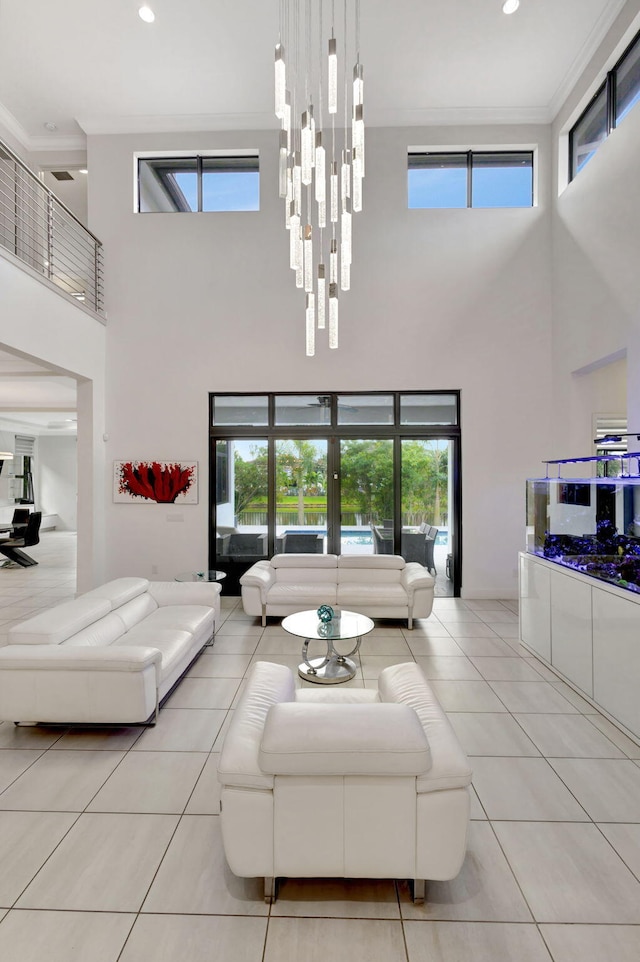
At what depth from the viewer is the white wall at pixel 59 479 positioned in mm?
14766

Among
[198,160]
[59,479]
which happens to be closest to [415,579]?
[198,160]

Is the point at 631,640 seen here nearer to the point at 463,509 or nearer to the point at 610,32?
the point at 463,509

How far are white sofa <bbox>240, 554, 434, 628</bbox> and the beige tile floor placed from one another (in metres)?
1.68

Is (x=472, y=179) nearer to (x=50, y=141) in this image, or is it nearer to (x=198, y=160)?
(x=198, y=160)

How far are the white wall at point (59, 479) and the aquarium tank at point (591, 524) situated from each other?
1436 centimetres

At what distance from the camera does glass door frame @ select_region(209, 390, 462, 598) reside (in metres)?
6.49

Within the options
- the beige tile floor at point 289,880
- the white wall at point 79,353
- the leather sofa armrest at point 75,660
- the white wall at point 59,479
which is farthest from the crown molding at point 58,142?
the white wall at point 59,479

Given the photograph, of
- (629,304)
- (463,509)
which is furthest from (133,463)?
(629,304)

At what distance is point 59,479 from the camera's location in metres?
14.8

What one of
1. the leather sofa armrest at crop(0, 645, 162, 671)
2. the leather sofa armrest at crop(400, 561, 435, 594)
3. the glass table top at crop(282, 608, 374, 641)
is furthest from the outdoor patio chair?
the leather sofa armrest at crop(0, 645, 162, 671)

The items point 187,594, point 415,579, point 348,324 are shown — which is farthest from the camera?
point 348,324

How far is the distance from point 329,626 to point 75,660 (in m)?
1.91

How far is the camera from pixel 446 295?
640 cm

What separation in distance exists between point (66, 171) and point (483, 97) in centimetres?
621
